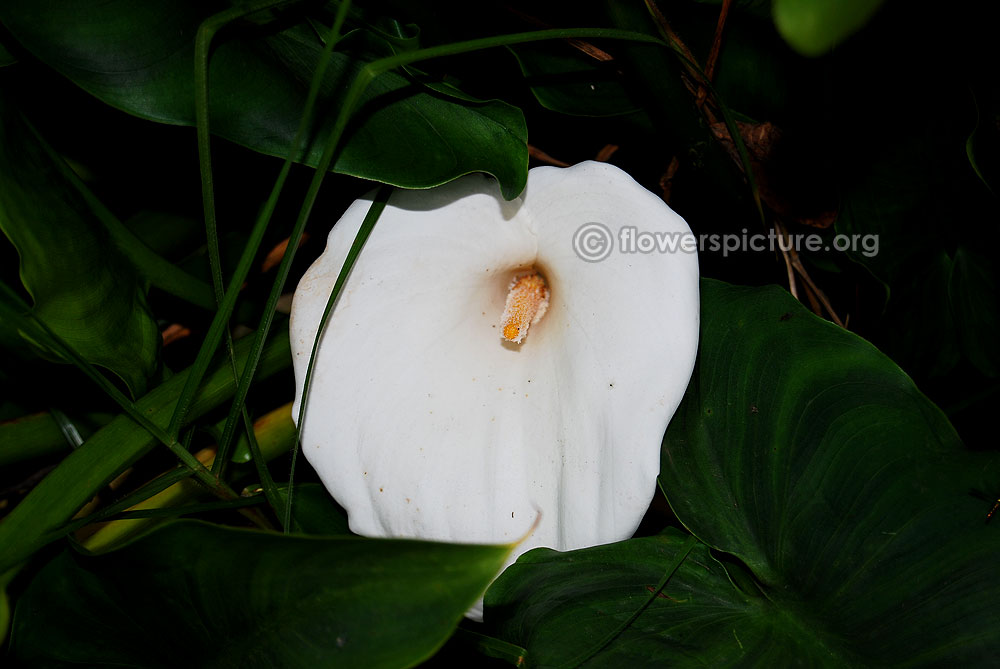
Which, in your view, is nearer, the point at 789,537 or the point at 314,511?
the point at 789,537

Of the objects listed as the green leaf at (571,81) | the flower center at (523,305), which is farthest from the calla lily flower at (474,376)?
the green leaf at (571,81)

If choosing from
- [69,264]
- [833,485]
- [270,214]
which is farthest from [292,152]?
[833,485]

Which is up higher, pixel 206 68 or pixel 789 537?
pixel 206 68

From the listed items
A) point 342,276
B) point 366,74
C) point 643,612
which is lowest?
point 643,612

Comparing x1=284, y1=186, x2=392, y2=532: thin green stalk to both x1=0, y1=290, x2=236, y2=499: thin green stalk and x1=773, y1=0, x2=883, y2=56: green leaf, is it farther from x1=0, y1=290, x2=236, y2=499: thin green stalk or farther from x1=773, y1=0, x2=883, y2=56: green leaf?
x1=773, y1=0, x2=883, y2=56: green leaf

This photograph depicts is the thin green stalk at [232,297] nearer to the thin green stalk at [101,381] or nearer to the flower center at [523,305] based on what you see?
the thin green stalk at [101,381]

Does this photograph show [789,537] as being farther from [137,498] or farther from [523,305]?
[137,498]

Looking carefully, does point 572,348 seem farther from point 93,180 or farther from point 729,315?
point 93,180

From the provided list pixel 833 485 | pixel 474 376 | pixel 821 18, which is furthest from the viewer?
pixel 474 376
